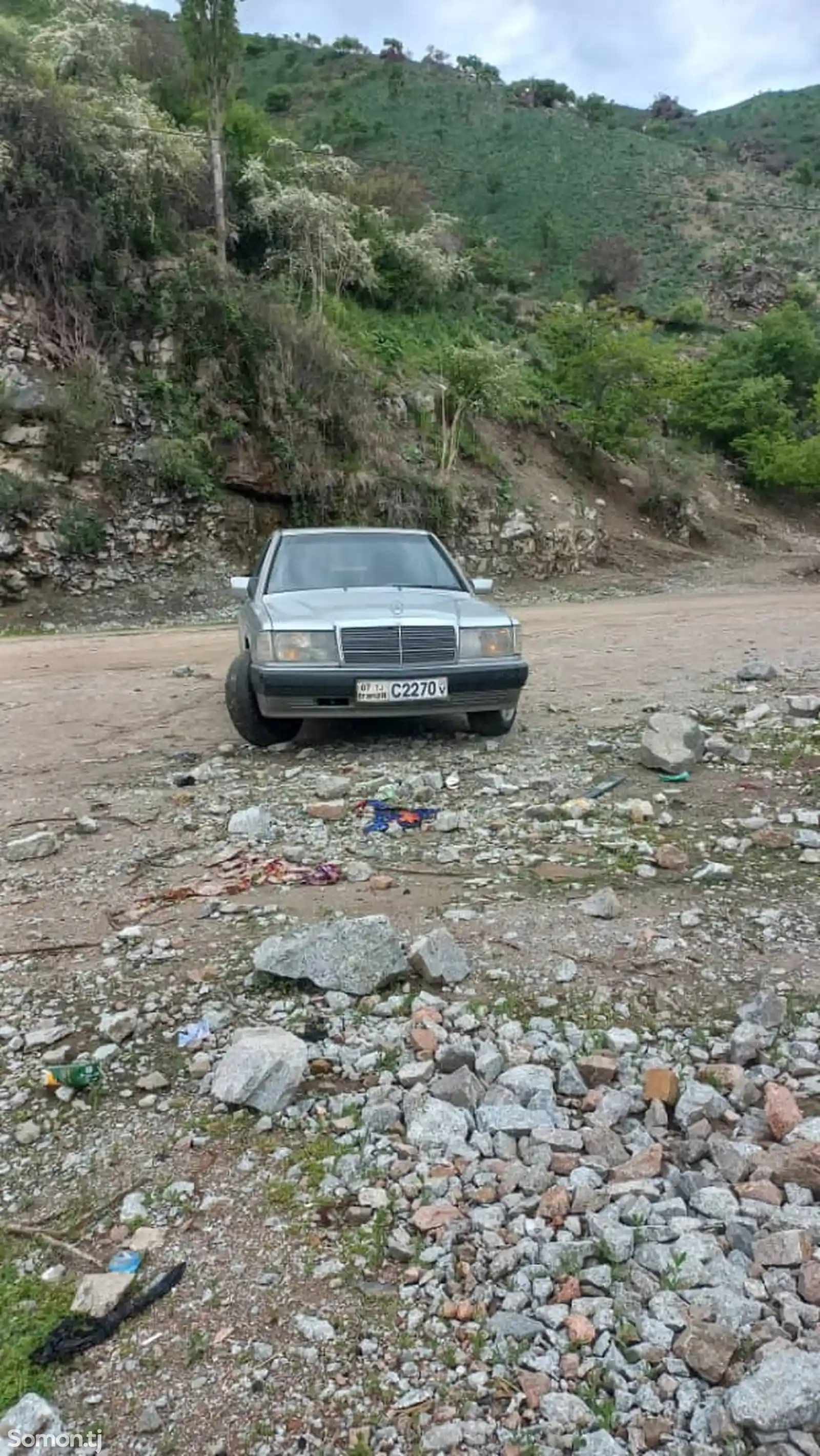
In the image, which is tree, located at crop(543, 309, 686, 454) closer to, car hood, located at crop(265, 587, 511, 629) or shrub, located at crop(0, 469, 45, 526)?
shrub, located at crop(0, 469, 45, 526)

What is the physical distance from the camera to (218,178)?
2012cm

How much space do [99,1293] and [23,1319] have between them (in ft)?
0.50

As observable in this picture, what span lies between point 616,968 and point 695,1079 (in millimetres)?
578

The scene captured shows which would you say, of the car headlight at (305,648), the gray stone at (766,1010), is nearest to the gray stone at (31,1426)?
the gray stone at (766,1010)

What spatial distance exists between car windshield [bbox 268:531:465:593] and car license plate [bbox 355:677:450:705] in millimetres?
1165

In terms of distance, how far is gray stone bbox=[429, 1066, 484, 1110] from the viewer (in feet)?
8.04

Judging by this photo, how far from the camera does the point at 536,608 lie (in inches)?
637

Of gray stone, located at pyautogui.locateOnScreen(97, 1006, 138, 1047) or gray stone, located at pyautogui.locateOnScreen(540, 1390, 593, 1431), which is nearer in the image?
gray stone, located at pyautogui.locateOnScreen(540, 1390, 593, 1431)

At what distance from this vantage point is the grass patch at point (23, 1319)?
5.66 feet

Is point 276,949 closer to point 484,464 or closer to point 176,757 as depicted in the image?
point 176,757

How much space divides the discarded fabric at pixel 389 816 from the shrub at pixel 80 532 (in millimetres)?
12700

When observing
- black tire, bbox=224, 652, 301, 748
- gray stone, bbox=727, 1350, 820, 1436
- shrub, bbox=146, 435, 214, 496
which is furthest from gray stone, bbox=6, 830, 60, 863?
shrub, bbox=146, 435, 214, 496

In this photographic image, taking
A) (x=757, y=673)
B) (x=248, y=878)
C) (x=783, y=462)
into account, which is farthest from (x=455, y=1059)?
(x=783, y=462)

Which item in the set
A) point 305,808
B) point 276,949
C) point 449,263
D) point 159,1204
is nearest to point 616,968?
point 276,949
